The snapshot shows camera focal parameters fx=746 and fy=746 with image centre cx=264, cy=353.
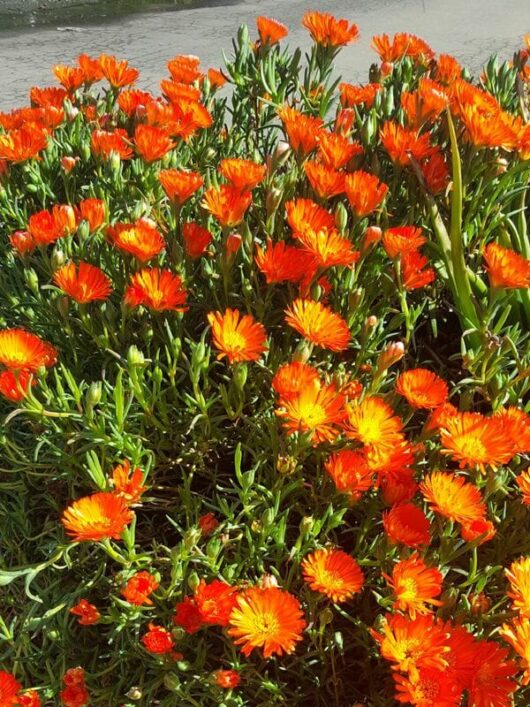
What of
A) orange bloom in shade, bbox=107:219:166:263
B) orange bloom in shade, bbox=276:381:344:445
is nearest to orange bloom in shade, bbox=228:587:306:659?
orange bloom in shade, bbox=276:381:344:445

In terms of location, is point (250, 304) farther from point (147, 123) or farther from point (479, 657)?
point (479, 657)

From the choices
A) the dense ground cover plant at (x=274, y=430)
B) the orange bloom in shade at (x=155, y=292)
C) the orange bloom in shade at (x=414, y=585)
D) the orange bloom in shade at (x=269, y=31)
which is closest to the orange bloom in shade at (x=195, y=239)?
the dense ground cover plant at (x=274, y=430)

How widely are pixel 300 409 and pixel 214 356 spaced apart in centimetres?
33

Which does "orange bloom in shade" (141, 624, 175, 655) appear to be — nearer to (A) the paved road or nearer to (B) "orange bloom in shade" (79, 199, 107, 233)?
(B) "orange bloom in shade" (79, 199, 107, 233)

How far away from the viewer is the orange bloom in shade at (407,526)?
42.4 inches

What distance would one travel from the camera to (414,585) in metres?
1.05

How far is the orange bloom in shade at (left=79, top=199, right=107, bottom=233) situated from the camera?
1.40 m

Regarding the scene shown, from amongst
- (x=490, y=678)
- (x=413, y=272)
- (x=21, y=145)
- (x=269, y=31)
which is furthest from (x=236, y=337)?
(x=269, y=31)

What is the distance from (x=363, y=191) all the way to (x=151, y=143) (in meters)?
0.47

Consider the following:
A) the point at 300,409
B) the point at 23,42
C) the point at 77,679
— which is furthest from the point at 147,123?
the point at 23,42

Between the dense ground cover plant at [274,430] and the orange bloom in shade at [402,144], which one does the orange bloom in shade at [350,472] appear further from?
the orange bloom in shade at [402,144]

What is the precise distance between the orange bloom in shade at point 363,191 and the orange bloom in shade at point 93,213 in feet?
1.52

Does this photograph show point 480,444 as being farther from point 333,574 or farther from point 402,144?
point 402,144

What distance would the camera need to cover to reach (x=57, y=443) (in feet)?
4.48
